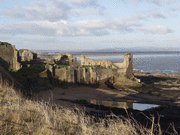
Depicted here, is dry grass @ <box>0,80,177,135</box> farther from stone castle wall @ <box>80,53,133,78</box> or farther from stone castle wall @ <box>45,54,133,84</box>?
stone castle wall @ <box>80,53,133,78</box>

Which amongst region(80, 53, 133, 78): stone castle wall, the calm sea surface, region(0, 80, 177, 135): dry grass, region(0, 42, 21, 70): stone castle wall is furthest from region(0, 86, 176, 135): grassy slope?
the calm sea surface

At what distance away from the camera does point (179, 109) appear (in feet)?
63.3

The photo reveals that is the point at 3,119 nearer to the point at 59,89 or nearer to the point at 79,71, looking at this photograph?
the point at 59,89

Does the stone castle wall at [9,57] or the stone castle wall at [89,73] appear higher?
the stone castle wall at [9,57]

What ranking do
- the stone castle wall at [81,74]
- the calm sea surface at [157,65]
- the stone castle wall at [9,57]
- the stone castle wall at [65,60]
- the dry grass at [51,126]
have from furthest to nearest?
1. the calm sea surface at [157,65]
2. the stone castle wall at [65,60]
3. the stone castle wall at [81,74]
4. the stone castle wall at [9,57]
5. the dry grass at [51,126]

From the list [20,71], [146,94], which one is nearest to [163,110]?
[146,94]

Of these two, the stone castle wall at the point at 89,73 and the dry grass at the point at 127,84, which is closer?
the stone castle wall at the point at 89,73

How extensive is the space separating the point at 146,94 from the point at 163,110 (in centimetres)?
1001

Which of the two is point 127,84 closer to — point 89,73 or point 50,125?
point 89,73

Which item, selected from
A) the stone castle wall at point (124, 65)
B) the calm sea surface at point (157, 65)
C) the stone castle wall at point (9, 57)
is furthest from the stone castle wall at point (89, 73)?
the calm sea surface at point (157, 65)

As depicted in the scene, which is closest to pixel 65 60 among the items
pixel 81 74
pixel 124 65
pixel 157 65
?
pixel 81 74

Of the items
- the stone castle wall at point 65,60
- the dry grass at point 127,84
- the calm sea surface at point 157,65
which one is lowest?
the dry grass at point 127,84

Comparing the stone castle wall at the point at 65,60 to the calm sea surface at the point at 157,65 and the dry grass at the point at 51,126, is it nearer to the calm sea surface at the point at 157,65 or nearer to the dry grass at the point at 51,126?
the calm sea surface at the point at 157,65

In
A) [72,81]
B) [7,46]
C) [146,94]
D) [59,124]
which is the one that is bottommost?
[146,94]
